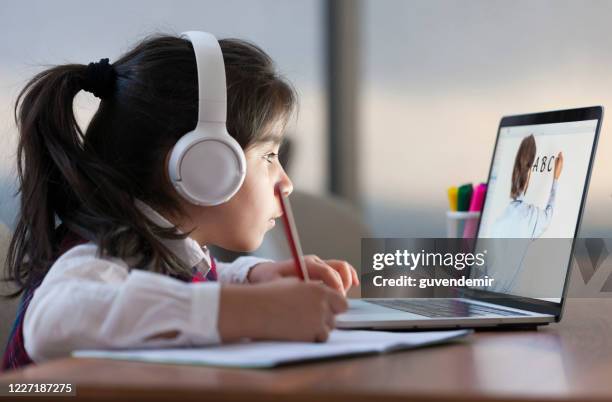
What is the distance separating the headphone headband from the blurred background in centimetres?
159

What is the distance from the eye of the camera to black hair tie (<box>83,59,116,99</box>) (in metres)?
1.10

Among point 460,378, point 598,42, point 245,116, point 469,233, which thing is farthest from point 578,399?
point 598,42

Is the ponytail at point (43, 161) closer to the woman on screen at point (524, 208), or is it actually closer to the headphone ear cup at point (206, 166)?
the headphone ear cup at point (206, 166)

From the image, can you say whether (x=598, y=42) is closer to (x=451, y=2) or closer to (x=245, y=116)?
(x=451, y=2)

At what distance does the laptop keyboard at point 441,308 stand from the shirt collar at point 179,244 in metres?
0.24

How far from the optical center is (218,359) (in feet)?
2.02

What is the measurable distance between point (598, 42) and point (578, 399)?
225 cm

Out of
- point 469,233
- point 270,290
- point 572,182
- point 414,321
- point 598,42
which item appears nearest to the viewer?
point 270,290

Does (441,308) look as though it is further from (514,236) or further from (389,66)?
(389,66)

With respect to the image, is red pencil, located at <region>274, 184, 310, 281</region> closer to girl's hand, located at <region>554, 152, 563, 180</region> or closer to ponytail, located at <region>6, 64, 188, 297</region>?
ponytail, located at <region>6, 64, 188, 297</region>

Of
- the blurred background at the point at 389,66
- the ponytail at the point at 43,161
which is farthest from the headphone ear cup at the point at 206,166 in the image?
the blurred background at the point at 389,66

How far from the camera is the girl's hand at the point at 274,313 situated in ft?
2.32

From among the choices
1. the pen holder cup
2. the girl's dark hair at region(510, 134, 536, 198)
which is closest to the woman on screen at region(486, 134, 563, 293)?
the girl's dark hair at region(510, 134, 536, 198)

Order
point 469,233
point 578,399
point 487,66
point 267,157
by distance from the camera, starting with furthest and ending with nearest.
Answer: point 487,66 → point 469,233 → point 267,157 → point 578,399
